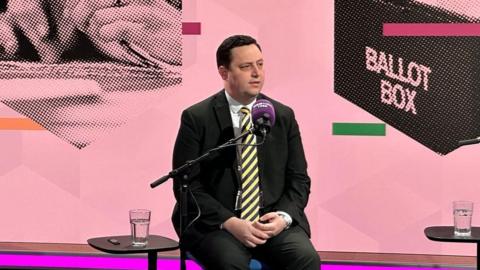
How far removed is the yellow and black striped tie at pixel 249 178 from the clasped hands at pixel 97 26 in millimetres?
1290

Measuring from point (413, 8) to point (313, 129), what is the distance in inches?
34.5

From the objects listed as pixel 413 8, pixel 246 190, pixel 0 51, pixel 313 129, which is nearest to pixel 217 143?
pixel 246 190

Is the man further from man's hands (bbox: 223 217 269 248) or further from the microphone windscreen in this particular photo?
the microphone windscreen

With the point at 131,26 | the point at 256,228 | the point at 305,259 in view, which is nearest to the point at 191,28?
the point at 131,26

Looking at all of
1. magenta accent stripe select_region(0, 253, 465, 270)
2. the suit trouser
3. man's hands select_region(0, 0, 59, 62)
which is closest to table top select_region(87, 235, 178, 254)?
the suit trouser

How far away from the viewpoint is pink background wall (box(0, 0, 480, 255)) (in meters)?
5.24

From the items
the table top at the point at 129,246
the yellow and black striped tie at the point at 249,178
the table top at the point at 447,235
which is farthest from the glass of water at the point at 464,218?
the table top at the point at 129,246

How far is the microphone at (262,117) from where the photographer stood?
3758 millimetres

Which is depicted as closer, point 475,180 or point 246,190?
point 246,190

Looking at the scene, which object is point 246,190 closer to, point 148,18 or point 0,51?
point 148,18

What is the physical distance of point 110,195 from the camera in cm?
555

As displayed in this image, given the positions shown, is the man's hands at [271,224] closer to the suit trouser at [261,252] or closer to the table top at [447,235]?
the suit trouser at [261,252]

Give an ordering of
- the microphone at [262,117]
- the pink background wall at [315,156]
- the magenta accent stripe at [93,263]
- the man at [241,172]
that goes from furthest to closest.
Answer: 1. the magenta accent stripe at [93,263]
2. the pink background wall at [315,156]
3. the man at [241,172]
4. the microphone at [262,117]

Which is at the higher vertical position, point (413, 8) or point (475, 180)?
point (413, 8)
